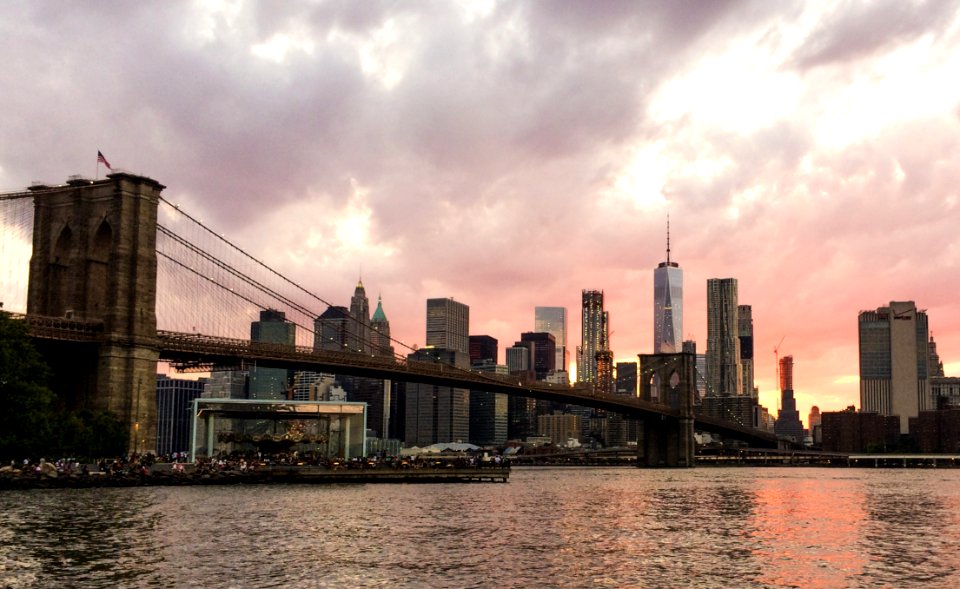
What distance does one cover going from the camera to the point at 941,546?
4278 centimetres

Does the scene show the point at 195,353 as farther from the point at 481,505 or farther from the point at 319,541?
the point at 319,541

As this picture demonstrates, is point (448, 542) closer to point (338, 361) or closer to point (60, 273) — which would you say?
point (60, 273)

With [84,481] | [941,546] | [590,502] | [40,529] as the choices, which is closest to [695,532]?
[941,546]

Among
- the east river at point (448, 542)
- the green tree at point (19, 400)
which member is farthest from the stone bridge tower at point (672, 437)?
the green tree at point (19, 400)

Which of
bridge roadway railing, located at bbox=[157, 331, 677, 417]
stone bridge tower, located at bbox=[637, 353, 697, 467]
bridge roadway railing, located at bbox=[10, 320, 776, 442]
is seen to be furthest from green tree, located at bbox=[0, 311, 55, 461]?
stone bridge tower, located at bbox=[637, 353, 697, 467]

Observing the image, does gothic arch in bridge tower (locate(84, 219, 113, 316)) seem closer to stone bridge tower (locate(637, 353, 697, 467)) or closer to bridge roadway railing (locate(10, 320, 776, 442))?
bridge roadway railing (locate(10, 320, 776, 442))

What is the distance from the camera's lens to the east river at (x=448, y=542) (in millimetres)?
32062

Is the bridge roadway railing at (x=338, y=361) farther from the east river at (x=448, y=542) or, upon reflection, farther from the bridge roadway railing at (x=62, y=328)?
the east river at (x=448, y=542)

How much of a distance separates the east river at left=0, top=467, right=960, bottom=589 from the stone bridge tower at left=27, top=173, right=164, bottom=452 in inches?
660

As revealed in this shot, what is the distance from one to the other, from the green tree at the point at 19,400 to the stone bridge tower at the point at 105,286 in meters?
9.57

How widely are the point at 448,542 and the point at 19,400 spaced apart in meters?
40.4

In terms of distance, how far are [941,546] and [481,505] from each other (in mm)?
29276

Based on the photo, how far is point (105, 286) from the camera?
282 feet

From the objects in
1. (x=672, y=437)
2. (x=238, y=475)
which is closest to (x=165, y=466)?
(x=238, y=475)
